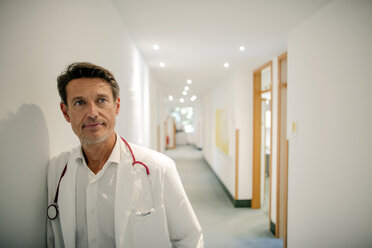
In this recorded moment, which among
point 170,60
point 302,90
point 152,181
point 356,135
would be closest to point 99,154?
point 152,181

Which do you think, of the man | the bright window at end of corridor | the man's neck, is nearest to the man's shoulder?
the man

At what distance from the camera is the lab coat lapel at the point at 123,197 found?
1.07 m

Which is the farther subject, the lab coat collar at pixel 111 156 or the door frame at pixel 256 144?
the door frame at pixel 256 144

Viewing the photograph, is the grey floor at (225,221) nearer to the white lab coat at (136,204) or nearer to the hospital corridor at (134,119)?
the hospital corridor at (134,119)

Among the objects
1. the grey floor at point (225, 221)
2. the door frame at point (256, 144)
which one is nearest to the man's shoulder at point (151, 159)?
the grey floor at point (225, 221)

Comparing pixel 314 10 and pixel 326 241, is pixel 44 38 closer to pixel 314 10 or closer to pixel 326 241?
pixel 314 10

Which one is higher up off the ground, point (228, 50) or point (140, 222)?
point (228, 50)

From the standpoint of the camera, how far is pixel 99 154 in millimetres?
1194

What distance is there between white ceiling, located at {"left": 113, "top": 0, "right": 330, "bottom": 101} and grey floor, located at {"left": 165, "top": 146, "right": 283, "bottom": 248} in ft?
9.63

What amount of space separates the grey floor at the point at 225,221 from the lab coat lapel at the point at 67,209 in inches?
109

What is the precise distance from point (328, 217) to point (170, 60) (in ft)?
10.6

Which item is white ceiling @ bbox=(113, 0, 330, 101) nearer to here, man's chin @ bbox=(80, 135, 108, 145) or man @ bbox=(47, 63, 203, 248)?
man @ bbox=(47, 63, 203, 248)

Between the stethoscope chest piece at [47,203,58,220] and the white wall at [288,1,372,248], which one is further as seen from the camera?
the white wall at [288,1,372,248]

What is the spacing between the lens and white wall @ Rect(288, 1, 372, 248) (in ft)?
5.52
